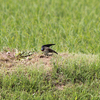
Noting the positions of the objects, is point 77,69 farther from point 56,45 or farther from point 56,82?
point 56,45

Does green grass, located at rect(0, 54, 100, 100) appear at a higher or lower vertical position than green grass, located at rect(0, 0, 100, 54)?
lower

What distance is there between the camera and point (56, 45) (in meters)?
5.06

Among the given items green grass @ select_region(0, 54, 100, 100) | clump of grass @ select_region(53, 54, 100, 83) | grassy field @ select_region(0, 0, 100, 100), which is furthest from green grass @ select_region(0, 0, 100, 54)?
green grass @ select_region(0, 54, 100, 100)

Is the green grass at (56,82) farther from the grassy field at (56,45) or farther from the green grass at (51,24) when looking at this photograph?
the green grass at (51,24)

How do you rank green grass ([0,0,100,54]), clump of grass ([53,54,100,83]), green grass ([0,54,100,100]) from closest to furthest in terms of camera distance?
1. green grass ([0,54,100,100])
2. clump of grass ([53,54,100,83])
3. green grass ([0,0,100,54])

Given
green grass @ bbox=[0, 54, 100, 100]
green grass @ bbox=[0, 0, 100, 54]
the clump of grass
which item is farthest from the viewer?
green grass @ bbox=[0, 0, 100, 54]

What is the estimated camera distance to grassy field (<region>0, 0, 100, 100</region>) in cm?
363

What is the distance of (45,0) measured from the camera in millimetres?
8227

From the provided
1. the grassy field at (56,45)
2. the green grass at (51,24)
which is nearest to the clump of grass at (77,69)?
the grassy field at (56,45)

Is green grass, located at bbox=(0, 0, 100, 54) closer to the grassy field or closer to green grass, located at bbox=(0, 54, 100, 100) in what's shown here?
the grassy field

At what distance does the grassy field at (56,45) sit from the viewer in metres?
3.63

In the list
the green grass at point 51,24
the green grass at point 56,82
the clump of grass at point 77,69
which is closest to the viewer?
the green grass at point 56,82

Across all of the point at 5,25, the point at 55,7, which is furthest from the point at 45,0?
the point at 5,25

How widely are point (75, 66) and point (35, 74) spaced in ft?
2.27
